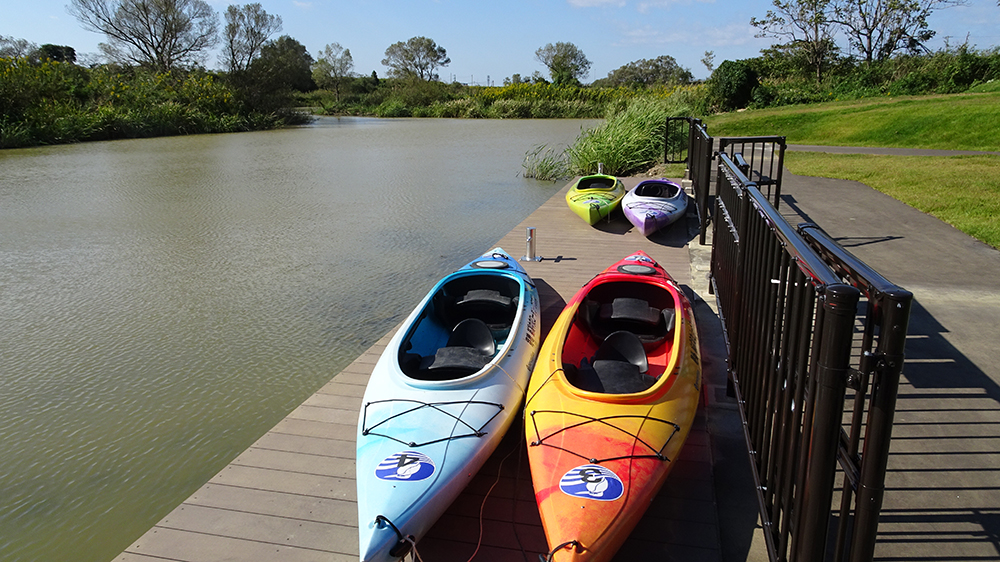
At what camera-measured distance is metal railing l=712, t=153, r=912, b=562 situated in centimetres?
→ 150

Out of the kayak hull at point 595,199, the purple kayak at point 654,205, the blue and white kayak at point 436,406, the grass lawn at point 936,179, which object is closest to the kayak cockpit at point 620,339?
the blue and white kayak at point 436,406

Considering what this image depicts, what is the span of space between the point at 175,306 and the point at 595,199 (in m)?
5.49

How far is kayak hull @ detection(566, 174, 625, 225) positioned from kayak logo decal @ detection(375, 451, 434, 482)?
246 inches

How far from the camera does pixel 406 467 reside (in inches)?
107

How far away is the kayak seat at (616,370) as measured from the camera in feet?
11.0

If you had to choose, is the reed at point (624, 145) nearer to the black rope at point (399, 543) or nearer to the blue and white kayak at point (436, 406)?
the blue and white kayak at point (436, 406)

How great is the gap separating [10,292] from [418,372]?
20.0 ft

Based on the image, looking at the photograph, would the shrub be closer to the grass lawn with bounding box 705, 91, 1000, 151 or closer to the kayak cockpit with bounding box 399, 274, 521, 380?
the grass lawn with bounding box 705, 91, 1000, 151

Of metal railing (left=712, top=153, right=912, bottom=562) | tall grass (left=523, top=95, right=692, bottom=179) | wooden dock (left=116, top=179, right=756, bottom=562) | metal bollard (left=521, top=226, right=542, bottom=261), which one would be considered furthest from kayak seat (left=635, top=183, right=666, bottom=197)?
metal railing (left=712, top=153, right=912, bottom=562)

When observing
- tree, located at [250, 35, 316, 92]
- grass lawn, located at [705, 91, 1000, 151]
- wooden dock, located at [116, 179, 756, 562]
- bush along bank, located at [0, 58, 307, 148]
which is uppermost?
tree, located at [250, 35, 316, 92]

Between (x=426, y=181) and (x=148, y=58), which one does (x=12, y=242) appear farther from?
(x=148, y=58)

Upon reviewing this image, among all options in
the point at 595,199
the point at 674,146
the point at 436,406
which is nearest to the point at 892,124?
the point at 674,146

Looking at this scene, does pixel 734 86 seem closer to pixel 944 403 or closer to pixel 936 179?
pixel 936 179

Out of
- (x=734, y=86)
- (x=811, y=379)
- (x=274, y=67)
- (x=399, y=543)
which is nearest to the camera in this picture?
(x=811, y=379)
